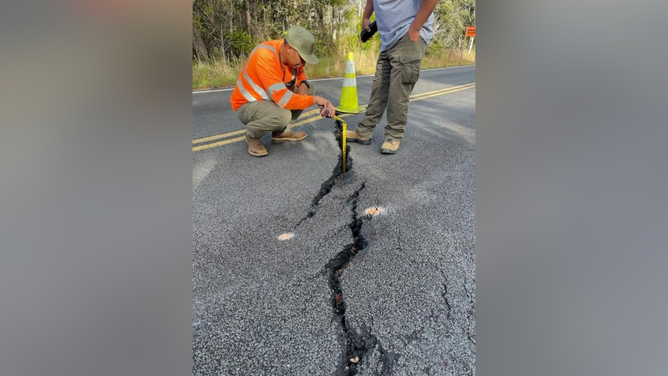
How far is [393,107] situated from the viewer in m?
3.53

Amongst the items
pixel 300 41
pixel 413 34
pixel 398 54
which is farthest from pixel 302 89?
pixel 413 34

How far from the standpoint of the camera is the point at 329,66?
10273 millimetres

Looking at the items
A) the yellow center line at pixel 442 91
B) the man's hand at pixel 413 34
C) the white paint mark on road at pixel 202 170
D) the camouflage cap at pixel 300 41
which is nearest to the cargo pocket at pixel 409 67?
the man's hand at pixel 413 34

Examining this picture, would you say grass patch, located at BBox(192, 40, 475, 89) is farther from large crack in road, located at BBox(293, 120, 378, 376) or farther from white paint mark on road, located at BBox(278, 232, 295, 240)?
white paint mark on road, located at BBox(278, 232, 295, 240)

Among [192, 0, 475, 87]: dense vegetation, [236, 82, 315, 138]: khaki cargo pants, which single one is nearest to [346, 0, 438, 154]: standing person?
[236, 82, 315, 138]: khaki cargo pants

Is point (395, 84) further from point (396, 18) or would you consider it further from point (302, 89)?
point (302, 89)

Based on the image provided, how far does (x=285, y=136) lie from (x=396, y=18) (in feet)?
5.04

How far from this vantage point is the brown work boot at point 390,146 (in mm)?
3561

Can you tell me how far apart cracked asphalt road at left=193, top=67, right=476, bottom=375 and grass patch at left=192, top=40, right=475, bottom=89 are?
226 cm

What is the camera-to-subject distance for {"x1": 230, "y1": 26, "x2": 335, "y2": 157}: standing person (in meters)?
3.04
